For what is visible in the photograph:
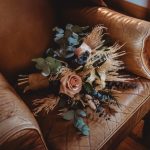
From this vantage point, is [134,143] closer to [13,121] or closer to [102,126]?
[102,126]

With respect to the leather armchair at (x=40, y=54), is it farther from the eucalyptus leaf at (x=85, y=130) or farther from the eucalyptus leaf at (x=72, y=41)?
the eucalyptus leaf at (x=72, y=41)

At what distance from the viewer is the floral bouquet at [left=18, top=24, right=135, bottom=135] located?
107 cm

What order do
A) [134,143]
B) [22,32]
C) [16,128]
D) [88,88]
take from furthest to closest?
[134,143] < [22,32] < [88,88] < [16,128]

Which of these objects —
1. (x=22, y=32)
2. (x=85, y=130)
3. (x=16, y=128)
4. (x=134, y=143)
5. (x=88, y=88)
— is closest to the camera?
(x=16, y=128)

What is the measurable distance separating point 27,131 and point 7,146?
68mm

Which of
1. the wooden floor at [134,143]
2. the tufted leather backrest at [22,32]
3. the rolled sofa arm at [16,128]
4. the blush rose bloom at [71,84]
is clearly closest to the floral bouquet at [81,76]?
the blush rose bloom at [71,84]

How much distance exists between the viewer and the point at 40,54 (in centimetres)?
132

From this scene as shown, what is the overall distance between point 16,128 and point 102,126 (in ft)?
1.16

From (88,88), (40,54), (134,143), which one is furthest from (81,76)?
(134,143)

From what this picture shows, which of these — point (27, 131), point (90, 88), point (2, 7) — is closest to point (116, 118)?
point (90, 88)

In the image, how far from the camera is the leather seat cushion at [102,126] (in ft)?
3.22

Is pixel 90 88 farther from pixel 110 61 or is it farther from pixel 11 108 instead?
pixel 11 108

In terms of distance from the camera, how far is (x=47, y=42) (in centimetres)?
133

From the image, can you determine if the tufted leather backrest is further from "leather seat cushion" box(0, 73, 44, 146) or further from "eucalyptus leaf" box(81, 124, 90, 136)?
"eucalyptus leaf" box(81, 124, 90, 136)
